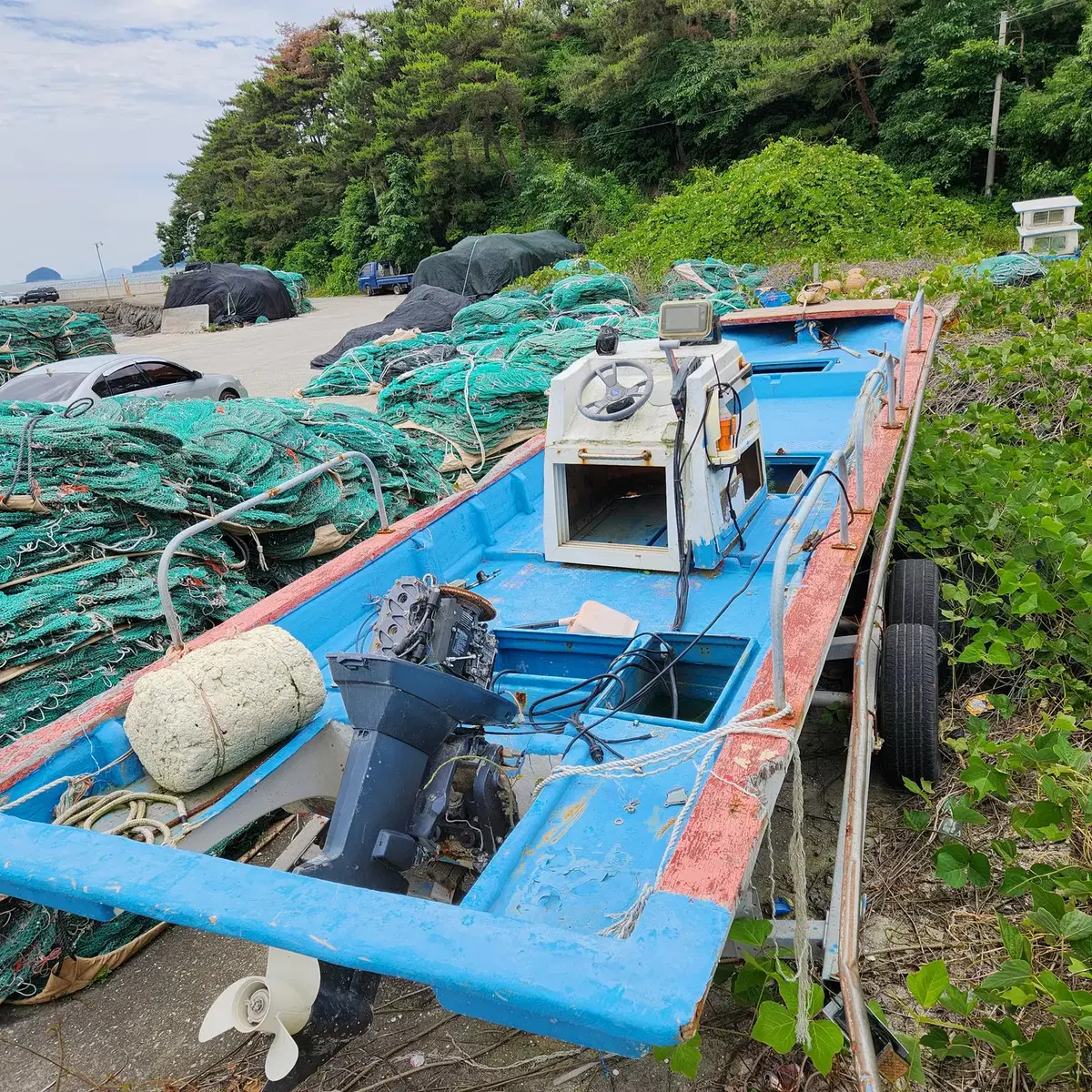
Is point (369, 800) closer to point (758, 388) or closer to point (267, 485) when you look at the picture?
point (267, 485)

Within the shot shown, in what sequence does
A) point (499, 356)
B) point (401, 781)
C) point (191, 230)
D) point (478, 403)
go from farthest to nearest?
point (191, 230) → point (499, 356) → point (478, 403) → point (401, 781)

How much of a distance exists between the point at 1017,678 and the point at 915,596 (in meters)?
0.62

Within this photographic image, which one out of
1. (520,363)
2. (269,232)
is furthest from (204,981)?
(269,232)

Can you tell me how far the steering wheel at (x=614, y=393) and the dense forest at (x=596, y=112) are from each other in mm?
15337

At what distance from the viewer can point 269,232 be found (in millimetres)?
38625

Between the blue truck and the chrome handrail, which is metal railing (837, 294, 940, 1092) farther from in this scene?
the blue truck

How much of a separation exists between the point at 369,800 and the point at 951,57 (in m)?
26.4

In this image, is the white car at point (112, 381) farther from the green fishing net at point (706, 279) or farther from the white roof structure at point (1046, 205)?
the white roof structure at point (1046, 205)

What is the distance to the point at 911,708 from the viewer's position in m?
3.67

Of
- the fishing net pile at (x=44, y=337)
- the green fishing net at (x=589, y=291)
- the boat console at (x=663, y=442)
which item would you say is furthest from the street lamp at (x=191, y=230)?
the boat console at (x=663, y=442)

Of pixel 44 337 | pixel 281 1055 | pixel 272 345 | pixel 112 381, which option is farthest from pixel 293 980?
pixel 272 345

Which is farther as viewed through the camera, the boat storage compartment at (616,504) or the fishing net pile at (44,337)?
the fishing net pile at (44,337)

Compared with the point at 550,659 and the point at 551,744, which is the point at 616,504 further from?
the point at 551,744

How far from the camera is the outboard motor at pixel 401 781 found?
2.35 m
